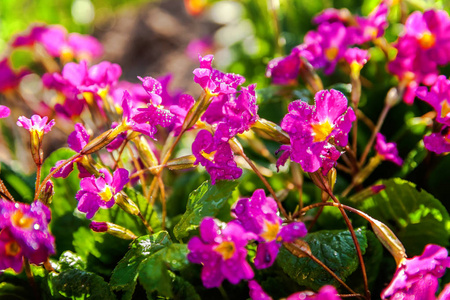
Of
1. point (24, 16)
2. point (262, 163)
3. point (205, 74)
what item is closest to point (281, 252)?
point (205, 74)

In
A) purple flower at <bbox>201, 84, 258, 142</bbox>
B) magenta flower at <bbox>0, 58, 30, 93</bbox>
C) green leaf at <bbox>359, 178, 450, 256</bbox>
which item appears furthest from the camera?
magenta flower at <bbox>0, 58, 30, 93</bbox>

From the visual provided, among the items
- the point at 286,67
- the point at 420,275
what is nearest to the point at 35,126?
the point at 286,67

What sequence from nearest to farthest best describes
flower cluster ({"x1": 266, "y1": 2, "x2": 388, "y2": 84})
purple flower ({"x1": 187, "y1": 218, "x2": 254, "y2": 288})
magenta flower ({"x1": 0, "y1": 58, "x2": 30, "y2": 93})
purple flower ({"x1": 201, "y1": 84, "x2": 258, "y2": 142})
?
purple flower ({"x1": 187, "y1": 218, "x2": 254, "y2": 288}), purple flower ({"x1": 201, "y1": 84, "x2": 258, "y2": 142}), flower cluster ({"x1": 266, "y1": 2, "x2": 388, "y2": 84}), magenta flower ({"x1": 0, "y1": 58, "x2": 30, "y2": 93})

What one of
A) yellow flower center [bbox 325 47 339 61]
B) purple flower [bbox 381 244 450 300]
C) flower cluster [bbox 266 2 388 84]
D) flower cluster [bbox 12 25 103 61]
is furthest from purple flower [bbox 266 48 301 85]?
flower cluster [bbox 12 25 103 61]

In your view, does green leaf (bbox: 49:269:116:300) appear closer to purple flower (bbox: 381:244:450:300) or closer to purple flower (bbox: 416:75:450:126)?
purple flower (bbox: 381:244:450:300)

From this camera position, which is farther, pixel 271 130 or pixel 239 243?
pixel 271 130

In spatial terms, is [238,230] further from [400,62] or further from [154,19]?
[154,19]

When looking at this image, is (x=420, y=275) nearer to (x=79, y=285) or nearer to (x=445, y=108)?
(x=445, y=108)

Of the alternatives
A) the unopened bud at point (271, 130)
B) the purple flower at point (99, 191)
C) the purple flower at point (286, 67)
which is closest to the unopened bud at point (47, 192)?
the purple flower at point (99, 191)
